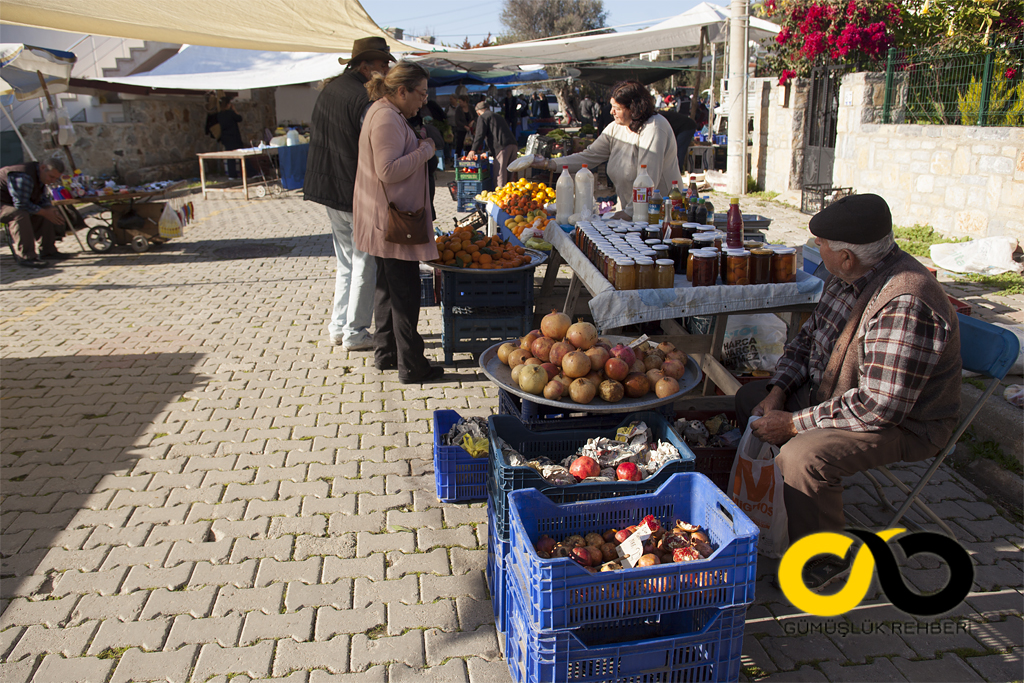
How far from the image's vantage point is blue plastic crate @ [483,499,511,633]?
8.94 feet

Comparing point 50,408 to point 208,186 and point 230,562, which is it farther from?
point 208,186

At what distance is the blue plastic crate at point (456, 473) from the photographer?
365cm

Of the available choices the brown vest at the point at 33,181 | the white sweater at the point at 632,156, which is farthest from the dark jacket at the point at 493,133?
the brown vest at the point at 33,181

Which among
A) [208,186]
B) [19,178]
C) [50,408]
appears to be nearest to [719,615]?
[50,408]

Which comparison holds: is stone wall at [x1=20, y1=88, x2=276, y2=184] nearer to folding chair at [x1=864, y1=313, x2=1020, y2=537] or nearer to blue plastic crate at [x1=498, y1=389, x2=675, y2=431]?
blue plastic crate at [x1=498, y1=389, x2=675, y2=431]

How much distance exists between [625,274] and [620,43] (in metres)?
13.8

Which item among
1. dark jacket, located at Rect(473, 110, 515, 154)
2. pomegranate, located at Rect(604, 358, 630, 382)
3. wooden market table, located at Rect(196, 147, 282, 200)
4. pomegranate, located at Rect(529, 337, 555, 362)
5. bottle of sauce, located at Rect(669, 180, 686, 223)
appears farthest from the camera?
wooden market table, located at Rect(196, 147, 282, 200)

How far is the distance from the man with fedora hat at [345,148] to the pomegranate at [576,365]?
285cm

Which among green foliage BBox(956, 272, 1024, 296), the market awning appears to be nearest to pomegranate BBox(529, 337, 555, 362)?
green foliage BBox(956, 272, 1024, 296)

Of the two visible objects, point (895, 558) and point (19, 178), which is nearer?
point (895, 558)

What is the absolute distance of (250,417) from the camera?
4.82 metres

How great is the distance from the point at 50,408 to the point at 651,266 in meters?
4.20

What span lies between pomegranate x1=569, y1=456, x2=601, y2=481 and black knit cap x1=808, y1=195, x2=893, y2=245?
4.27ft

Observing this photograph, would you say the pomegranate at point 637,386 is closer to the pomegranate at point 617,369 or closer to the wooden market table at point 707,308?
the pomegranate at point 617,369
